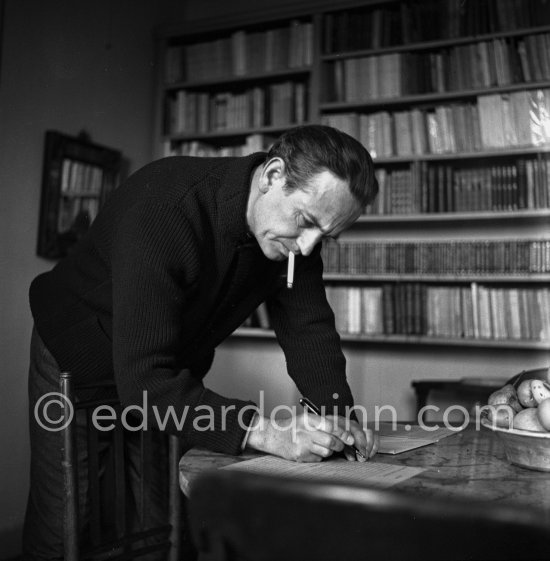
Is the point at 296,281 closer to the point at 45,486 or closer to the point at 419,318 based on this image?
the point at 45,486

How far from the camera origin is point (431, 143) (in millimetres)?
3139

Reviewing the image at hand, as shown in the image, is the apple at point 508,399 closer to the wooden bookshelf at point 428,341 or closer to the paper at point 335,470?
the paper at point 335,470

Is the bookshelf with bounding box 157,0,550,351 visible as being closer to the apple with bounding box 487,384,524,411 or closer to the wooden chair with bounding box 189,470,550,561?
the apple with bounding box 487,384,524,411

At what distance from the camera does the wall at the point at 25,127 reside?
271 centimetres

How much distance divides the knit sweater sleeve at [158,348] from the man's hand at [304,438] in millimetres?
33

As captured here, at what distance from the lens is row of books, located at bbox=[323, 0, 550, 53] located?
9.89ft

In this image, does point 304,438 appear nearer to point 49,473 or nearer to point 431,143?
point 49,473

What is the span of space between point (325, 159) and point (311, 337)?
456mm

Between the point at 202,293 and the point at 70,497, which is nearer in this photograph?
the point at 70,497

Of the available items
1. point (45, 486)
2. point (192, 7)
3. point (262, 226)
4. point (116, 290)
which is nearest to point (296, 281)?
point (262, 226)

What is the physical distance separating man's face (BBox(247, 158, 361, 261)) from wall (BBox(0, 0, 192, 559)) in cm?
168

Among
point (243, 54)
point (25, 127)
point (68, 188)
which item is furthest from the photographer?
point (243, 54)

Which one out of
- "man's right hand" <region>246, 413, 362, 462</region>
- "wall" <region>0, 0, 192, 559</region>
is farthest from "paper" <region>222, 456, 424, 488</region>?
"wall" <region>0, 0, 192, 559</region>

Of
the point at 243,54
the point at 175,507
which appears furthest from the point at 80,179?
the point at 175,507
